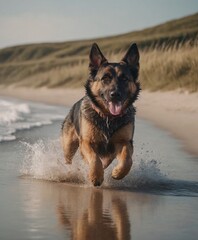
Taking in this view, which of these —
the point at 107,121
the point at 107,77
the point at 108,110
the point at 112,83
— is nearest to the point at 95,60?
the point at 107,77

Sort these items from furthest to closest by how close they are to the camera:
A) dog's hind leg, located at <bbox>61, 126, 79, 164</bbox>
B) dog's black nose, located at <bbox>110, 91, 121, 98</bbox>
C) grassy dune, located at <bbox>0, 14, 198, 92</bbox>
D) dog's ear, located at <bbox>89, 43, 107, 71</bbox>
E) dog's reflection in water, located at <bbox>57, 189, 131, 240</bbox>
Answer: grassy dune, located at <bbox>0, 14, 198, 92</bbox>, dog's hind leg, located at <bbox>61, 126, 79, 164</bbox>, dog's ear, located at <bbox>89, 43, 107, 71</bbox>, dog's black nose, located at <bbox>110, 91, 121, 98</bbox>, dog's reflection in water, located at <bbox>57, 189, 131, 240</bbox>

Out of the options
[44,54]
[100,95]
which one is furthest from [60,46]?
[100,95]

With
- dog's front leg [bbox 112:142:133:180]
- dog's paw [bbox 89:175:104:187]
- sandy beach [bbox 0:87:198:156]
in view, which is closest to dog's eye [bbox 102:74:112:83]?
dog's front leg [bbox 112:142:133:180]

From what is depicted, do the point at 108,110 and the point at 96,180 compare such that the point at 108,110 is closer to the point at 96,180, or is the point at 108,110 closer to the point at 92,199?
the point at 96,180

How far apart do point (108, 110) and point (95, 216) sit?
2425mm

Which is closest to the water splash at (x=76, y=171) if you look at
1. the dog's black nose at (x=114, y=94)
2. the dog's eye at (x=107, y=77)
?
the dog's black nose at (x=114, y=94)

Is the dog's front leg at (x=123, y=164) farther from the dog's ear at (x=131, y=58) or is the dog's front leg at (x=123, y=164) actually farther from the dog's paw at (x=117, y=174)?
the dog's ear at (x=131, y=58)

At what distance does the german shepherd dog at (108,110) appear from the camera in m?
7.88

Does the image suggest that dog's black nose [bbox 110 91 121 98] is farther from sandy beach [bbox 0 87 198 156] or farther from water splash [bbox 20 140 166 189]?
sandy beach [bbox 0 87 198 156]

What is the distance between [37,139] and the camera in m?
12.9

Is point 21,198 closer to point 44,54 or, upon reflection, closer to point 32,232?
point 32,232

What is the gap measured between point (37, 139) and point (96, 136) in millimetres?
5060

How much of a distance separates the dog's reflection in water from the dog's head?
117 centimetres

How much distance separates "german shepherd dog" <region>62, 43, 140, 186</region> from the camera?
25.9 feet
